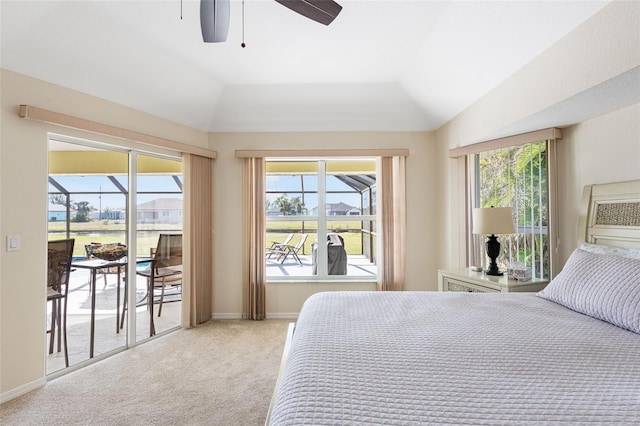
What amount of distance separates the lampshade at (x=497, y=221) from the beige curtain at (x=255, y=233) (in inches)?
94.9

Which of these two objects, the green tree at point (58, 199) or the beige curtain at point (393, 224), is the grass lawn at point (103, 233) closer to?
the green tree at point (58, 199)

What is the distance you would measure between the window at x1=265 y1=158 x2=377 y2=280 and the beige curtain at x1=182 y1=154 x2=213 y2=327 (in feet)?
2.40

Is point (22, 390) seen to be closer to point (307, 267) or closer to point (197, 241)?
point (197, 241)

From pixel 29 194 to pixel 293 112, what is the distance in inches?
100

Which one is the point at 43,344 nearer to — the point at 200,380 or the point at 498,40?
the point at 200,380

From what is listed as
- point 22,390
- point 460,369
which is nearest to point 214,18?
point 460,369

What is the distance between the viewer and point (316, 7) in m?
1.60

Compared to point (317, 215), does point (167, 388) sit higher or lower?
lower

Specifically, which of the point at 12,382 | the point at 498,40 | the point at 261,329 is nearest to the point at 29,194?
the point at 12,382

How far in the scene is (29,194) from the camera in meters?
2.29

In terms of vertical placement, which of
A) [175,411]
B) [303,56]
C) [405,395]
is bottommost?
[175,411]

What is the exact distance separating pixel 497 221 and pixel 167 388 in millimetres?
2935

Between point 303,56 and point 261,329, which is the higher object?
point 303,56

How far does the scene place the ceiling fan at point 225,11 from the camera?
Result: 1568 millimetres
